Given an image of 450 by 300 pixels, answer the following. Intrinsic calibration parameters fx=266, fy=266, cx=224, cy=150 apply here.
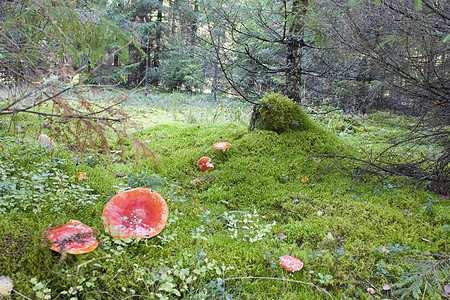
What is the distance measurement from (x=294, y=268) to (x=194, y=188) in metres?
1.83

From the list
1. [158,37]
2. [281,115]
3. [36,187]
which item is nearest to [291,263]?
[36,187]

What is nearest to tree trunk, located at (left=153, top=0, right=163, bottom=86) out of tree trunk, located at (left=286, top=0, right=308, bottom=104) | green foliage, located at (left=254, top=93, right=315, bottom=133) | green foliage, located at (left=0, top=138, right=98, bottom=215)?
tree trunk, located at (left=286, top=0, right=308, bottom=104)

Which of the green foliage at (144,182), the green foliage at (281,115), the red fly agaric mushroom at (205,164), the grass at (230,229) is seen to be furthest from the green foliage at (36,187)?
Answer: the green foliage at (281,115)

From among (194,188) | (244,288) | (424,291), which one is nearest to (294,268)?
(244,288)

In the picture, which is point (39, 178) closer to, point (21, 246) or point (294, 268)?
point (21, 246)

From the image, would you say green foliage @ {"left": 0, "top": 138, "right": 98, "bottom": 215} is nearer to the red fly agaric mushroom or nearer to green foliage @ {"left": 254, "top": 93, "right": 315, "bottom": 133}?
the red fly agaric mushroom

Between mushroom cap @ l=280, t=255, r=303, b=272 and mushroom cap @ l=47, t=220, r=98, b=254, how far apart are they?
4.69 ft

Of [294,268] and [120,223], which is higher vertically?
[120,223]

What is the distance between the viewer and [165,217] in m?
2.35

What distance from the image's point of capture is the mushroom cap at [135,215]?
220 centimetres

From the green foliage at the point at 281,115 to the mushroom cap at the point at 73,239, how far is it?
3218 mm

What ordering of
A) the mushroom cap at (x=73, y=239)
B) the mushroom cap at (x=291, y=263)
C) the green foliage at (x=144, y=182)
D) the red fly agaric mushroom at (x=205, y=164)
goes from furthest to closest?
the red fly agaric mushroom at (x=205, y=164) < the green foliage at (x=144, y=182) < the mushroom cap at (x=291, y=263) < the mushroom cap at (x=73, y=239)

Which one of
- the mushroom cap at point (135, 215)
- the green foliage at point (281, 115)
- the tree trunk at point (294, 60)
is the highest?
the tree trunk at point (294, 60)

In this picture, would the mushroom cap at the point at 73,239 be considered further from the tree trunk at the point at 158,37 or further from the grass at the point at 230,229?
the tree trunk at the point at 158,37
